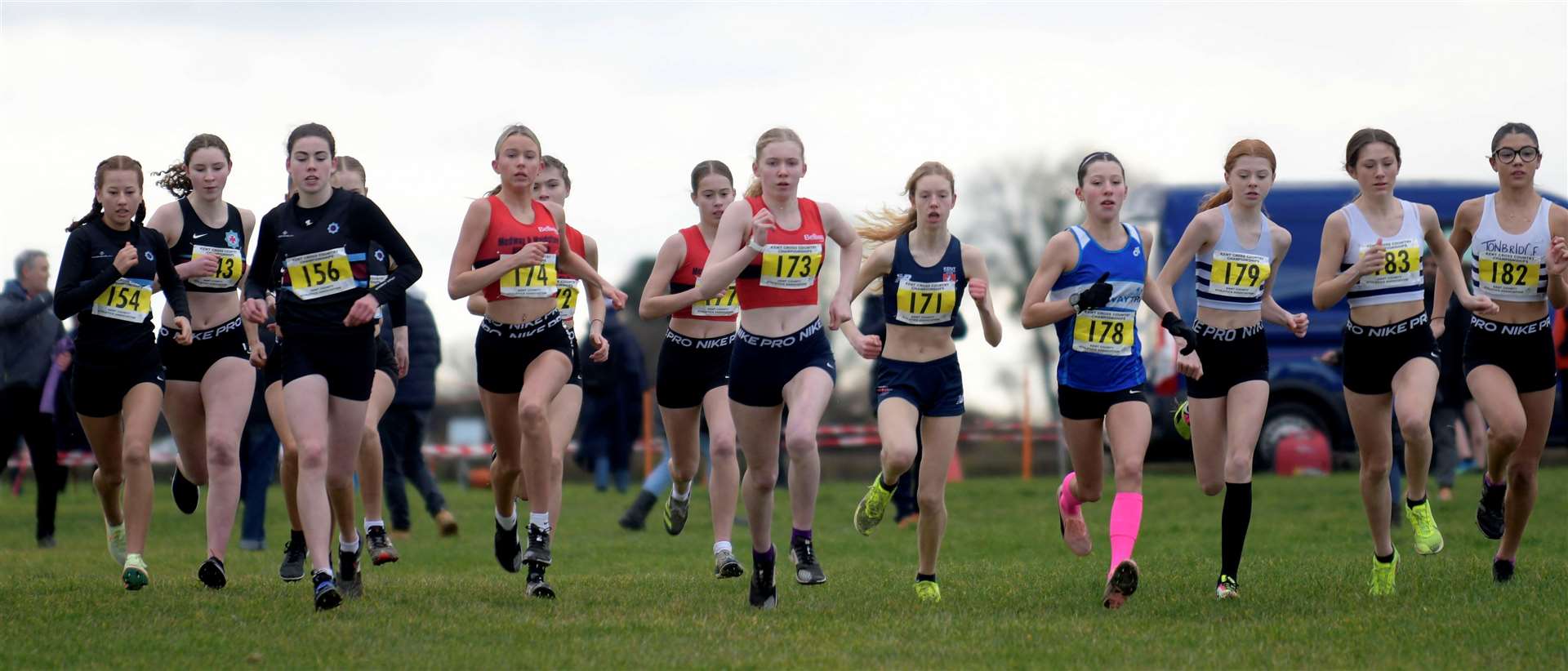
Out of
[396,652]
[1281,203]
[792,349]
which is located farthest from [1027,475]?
[396,652]

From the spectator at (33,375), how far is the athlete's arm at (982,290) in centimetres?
811

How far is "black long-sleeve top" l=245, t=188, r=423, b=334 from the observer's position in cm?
818

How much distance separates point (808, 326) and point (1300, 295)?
1280cm

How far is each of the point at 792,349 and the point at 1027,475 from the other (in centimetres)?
1558

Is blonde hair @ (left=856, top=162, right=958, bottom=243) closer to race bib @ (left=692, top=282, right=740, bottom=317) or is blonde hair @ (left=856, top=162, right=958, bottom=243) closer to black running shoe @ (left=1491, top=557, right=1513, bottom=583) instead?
race bib @ (left=692, top=282, right=740, bottom=317)

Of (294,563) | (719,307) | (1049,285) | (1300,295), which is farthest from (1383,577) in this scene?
(1300,295)

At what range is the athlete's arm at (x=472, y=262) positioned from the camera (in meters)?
8.38

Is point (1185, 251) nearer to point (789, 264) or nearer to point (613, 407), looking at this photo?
point (789, 264)

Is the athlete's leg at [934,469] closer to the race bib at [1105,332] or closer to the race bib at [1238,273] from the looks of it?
the race bib at [1105,332]

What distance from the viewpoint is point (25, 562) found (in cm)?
1208

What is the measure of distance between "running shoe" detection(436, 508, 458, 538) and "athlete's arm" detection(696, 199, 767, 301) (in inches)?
269

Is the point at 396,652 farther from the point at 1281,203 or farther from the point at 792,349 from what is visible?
the point at 1281,203

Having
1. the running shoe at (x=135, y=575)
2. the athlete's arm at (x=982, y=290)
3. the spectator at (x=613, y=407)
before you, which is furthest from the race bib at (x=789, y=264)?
the spectator at (x=613, y=407)

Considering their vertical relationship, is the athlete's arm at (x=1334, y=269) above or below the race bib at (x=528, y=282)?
above
